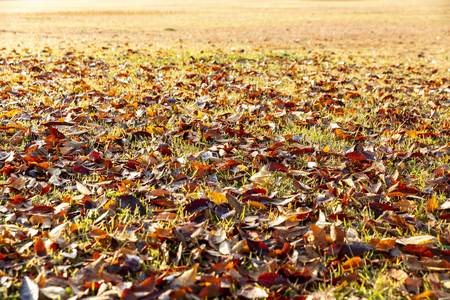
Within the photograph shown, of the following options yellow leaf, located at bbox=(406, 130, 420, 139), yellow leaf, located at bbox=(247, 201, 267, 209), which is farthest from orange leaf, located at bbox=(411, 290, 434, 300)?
yellow leaf, located at bbox=(406, 130, 420, 139)

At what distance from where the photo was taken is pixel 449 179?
261 centimetres

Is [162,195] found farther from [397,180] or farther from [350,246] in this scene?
[397,180]

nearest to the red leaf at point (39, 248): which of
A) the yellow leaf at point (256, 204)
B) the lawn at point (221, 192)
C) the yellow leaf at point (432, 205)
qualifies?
the lawn at point (221, 192)

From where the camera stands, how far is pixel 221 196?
88.9 inches

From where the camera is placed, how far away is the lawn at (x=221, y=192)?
1.66 metres

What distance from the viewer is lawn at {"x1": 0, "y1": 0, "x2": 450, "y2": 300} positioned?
5.43 feet

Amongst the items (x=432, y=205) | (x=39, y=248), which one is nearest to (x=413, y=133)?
(x=432, y=205)

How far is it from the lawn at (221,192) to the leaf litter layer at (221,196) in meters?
0.01

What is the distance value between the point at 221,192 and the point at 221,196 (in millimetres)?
118

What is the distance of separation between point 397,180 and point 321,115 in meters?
1.85

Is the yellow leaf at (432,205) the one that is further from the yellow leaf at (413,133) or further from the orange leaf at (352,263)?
the yellow leaf at (413,133)

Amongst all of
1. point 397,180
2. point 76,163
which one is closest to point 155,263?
point 76,163

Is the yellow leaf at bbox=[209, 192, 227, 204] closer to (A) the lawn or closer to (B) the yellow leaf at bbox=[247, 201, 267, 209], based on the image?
(A) the lawn

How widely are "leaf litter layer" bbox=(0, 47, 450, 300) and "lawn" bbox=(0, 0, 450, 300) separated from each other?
11mm
